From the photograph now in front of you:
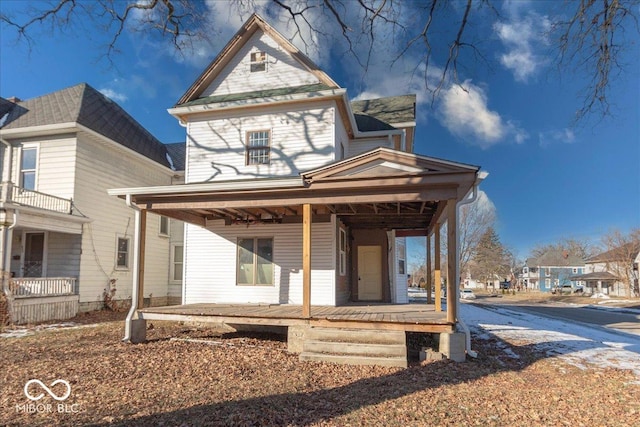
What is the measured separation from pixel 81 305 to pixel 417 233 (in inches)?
459

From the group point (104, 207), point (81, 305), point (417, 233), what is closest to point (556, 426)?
point (417, 233)

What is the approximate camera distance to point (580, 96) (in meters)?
5.63

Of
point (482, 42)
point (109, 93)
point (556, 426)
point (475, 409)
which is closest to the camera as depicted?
point (556, 426)

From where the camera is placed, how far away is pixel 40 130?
1319 cm

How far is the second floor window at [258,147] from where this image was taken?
1137 cm

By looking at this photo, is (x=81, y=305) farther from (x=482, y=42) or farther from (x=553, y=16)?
(x=553, y=16)

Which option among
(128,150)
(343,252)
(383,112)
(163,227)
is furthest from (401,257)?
(128,150)

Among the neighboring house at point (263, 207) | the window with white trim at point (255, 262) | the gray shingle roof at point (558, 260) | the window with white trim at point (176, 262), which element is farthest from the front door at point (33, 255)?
the gray shingle roof at point (558, 260)

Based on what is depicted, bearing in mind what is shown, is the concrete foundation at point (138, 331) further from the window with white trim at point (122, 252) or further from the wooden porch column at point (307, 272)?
the window with white trim at point (122, 252)

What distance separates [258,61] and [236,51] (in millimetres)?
721

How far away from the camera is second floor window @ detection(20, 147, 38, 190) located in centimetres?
1358

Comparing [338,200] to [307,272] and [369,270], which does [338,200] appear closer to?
[307,272]

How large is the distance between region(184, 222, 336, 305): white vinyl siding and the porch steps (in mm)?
2961

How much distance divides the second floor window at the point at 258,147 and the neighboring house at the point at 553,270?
6246 cm
